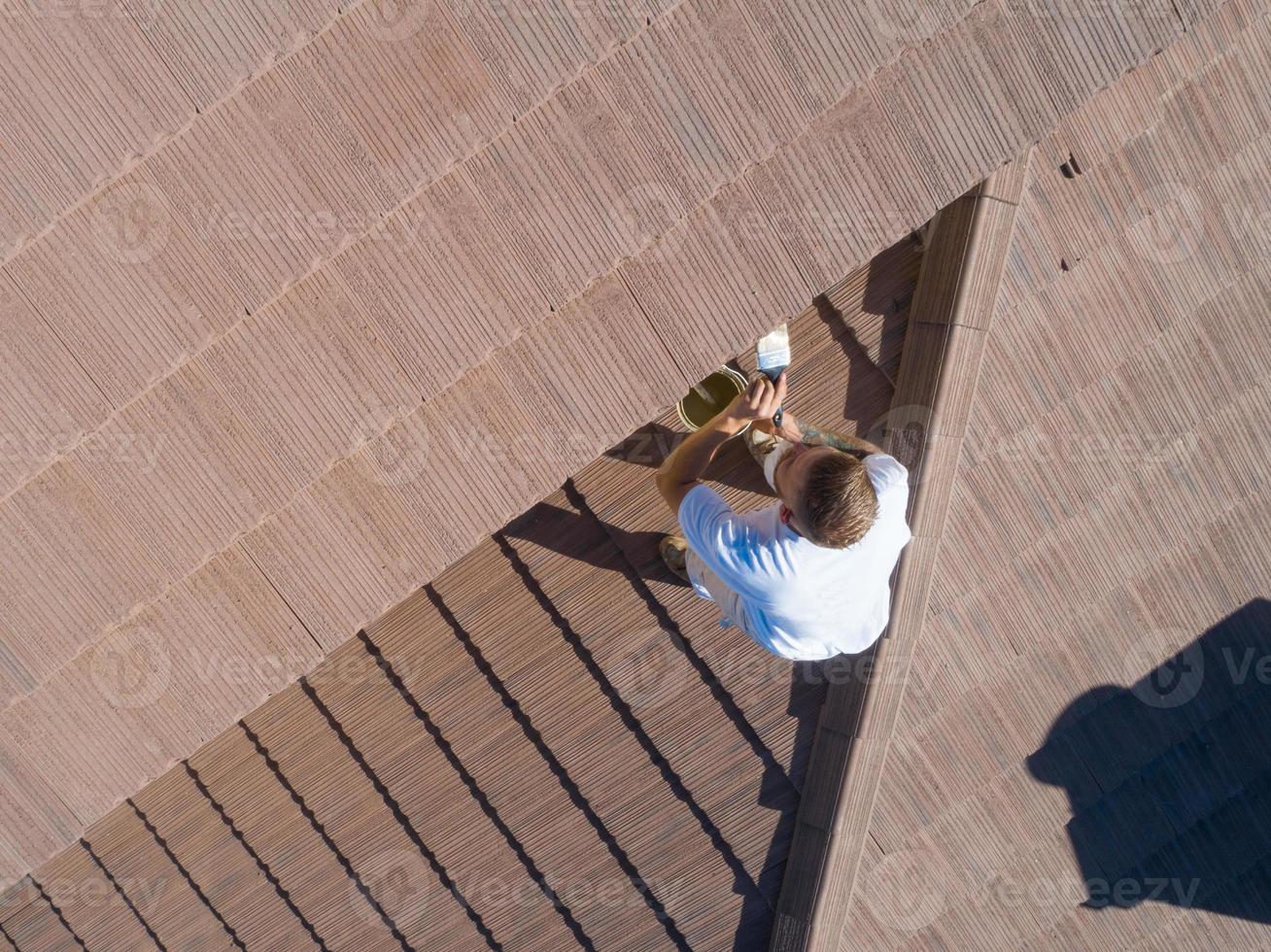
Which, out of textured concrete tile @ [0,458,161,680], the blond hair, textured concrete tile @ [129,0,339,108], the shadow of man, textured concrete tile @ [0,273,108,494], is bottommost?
the shadow of man

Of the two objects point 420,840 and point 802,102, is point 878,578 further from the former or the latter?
point 420,840

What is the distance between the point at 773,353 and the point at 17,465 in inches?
291

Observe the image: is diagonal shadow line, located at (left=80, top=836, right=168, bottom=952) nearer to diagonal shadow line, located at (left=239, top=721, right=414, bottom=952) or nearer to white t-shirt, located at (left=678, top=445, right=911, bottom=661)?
diagonal shadow line, located at (left=239, top=721, right=414, bottom=952)

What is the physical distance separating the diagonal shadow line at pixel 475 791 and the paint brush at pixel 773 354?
584cm

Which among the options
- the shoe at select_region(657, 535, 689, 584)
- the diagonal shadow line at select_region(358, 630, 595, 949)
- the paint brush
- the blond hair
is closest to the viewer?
the blond hair

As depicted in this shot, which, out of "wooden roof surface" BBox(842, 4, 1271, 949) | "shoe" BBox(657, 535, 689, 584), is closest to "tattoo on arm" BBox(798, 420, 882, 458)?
"shoe" BBox(657, 535, 689, 584)

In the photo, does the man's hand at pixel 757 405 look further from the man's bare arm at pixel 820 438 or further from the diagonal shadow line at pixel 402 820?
the diagonal shadow line at pixel 402 820

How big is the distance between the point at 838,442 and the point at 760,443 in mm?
896

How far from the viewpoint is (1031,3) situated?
26.7ft

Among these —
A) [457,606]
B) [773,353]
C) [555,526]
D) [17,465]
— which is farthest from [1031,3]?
[17,465]

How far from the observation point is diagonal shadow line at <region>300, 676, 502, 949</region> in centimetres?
1084

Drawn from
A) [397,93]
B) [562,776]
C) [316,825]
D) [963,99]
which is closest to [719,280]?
[963,99]

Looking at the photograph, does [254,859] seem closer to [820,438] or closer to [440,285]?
[440,285]

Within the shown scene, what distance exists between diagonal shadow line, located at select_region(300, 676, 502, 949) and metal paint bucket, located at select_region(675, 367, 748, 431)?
5907mm
